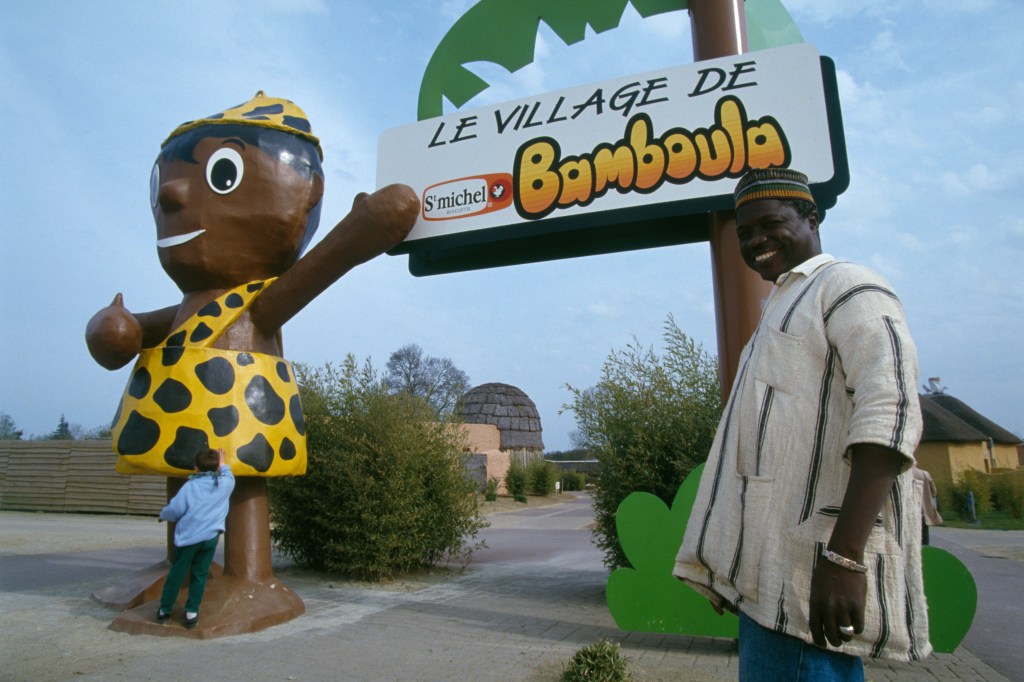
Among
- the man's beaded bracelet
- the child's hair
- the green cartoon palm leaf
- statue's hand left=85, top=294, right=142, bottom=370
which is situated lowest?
the man's beaded bracelet

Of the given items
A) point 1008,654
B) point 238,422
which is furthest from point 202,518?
point 1008,654

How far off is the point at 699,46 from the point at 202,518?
17.2ft

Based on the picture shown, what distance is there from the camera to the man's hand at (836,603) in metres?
1.42

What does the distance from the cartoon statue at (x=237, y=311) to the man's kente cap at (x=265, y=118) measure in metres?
0.02

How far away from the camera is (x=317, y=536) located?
25.8 ft

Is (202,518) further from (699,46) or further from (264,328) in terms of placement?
(699,46)

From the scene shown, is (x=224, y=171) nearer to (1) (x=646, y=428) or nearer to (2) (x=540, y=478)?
(1) (x=646, y=428)

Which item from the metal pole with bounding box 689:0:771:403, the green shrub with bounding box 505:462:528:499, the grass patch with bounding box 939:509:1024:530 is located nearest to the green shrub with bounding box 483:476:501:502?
the green shrub with bounding box 505:462:528:499

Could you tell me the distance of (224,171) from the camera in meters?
5.61

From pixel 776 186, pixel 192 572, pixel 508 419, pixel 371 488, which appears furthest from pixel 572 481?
pixel 776 186

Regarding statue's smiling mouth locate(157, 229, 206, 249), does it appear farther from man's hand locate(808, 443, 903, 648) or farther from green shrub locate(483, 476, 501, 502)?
green shrub locate(483, 476, 501, 502)

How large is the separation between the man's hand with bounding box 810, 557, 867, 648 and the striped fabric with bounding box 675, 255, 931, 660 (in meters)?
0.05

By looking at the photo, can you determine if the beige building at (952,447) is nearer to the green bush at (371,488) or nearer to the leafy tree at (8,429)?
the green bush at (371,488)

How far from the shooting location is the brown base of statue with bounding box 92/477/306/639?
4.96 metres
